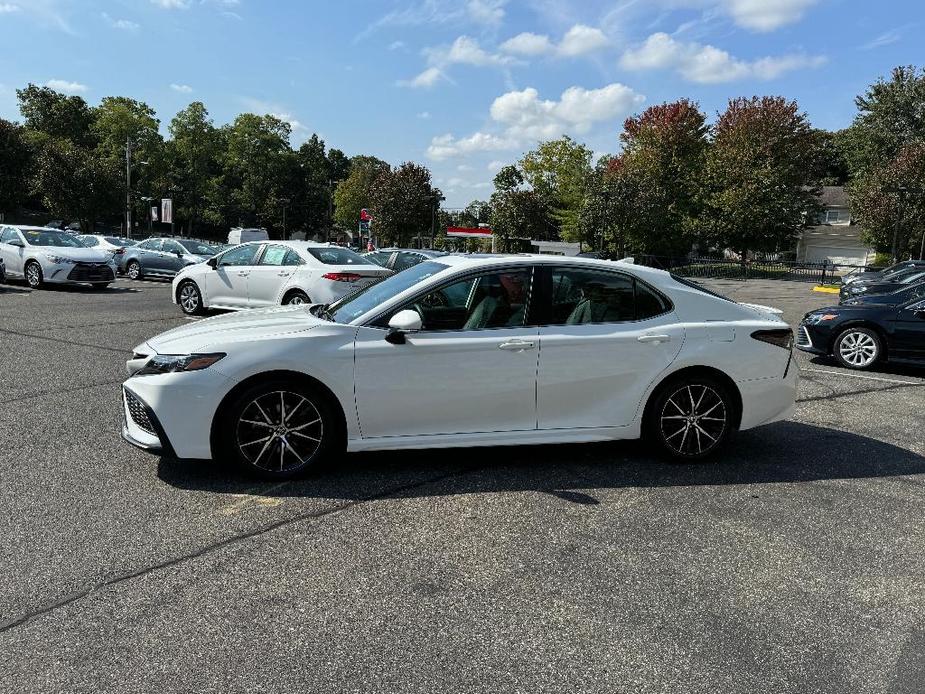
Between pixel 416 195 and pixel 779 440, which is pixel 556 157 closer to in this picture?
pixel 416 195

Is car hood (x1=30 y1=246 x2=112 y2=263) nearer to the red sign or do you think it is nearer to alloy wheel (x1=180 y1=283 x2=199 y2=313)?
alloy wheel (x1=180 y1=283 x2=199 y2=313)

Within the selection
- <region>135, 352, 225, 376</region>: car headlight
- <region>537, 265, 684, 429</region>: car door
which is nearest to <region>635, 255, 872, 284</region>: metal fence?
<region>537, 265, 684, 429</region>: car door

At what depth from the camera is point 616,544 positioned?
3.70m

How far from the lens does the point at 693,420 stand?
4.99 metres

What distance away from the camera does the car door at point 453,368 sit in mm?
4410

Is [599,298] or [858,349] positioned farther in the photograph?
[858,349]

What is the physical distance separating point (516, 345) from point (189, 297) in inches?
413

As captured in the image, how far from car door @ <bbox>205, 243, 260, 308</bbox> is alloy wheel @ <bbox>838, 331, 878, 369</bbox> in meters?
9.82

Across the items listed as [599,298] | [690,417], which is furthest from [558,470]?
[599,298]

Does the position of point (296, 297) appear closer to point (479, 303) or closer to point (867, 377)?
point (479, 303)

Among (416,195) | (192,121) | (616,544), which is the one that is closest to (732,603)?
(616,544)

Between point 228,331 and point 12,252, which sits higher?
point 12,252

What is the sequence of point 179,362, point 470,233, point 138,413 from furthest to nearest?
1. point 470,233
2. point 138,413
3. point 179,362

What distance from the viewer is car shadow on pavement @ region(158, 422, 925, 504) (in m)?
4.39
